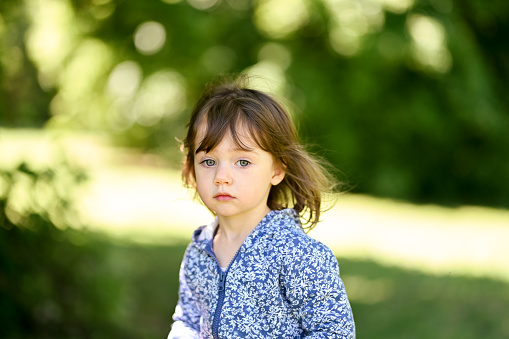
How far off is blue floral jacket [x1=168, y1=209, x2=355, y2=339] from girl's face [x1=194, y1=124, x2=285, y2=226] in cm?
11


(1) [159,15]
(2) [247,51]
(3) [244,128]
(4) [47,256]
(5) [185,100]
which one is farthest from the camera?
(5) [185,100]

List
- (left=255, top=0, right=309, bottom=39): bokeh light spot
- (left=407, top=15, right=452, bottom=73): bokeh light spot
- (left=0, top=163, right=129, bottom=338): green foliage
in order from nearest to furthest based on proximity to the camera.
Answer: (left=0, top=163, right=129, bottom=338): green foliage → (left=407, top=15, right=452, bottom=73): bokeh light spot → (left=255, top=0, right=309, bottom=39): bokeh light spot

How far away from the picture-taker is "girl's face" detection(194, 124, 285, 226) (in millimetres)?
2209

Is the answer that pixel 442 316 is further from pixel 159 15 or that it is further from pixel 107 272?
pixel 159 15

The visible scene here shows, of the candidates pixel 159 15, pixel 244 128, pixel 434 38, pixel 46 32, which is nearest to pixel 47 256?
pixel 244 128

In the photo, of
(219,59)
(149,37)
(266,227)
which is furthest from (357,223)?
(266,227)

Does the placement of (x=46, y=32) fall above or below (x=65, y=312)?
above

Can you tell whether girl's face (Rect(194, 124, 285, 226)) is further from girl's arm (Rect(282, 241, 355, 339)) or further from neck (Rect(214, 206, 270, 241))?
girl's arm (Rect(282, 241, 355, 339))

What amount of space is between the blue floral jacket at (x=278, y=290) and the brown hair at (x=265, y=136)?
223 mm

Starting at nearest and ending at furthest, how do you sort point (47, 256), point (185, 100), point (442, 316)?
1. point (47, 256)
2. point (442, 316)
3. point (185, 100)

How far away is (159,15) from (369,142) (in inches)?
249

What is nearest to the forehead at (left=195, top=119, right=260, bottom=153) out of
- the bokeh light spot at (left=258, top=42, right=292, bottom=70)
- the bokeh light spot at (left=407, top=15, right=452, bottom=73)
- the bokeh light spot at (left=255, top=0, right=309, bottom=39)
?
the bokeh light spot at (left=407, top=15, right=452, bottom=73)

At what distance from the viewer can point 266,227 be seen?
225 centimetres

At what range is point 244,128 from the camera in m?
2.24
